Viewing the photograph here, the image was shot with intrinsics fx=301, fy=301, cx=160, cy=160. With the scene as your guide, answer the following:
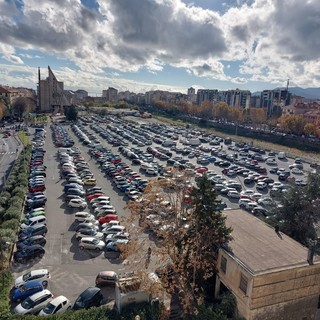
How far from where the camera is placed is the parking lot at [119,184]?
21344 millimetres

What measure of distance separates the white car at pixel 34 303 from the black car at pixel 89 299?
1863 millimetres

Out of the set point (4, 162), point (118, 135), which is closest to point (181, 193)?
point (4, 162)

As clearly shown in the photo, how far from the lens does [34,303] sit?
693 inches

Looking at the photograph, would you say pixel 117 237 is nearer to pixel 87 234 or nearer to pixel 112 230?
pixel 112 230

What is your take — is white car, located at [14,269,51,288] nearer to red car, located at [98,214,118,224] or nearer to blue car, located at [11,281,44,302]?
blue car, located at [11,281,44,302]

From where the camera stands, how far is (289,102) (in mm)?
126188

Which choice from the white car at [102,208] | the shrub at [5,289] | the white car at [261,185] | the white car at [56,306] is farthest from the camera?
the white car at [261,185]

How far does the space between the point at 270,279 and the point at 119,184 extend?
85.8 feet

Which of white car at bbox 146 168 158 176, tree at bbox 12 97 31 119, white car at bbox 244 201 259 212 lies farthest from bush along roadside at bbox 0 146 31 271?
tree at bbox 12 97 31 119

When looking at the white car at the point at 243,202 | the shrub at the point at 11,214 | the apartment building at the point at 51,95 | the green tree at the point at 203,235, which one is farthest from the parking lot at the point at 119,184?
the apartment building at the point at 51,95

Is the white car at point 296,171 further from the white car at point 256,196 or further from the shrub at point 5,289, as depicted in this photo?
the shrub at point 5,289

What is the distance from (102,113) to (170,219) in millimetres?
110746

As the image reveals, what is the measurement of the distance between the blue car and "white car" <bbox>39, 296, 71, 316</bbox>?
1.63 metres

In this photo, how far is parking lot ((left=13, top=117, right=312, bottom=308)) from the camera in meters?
21.3
